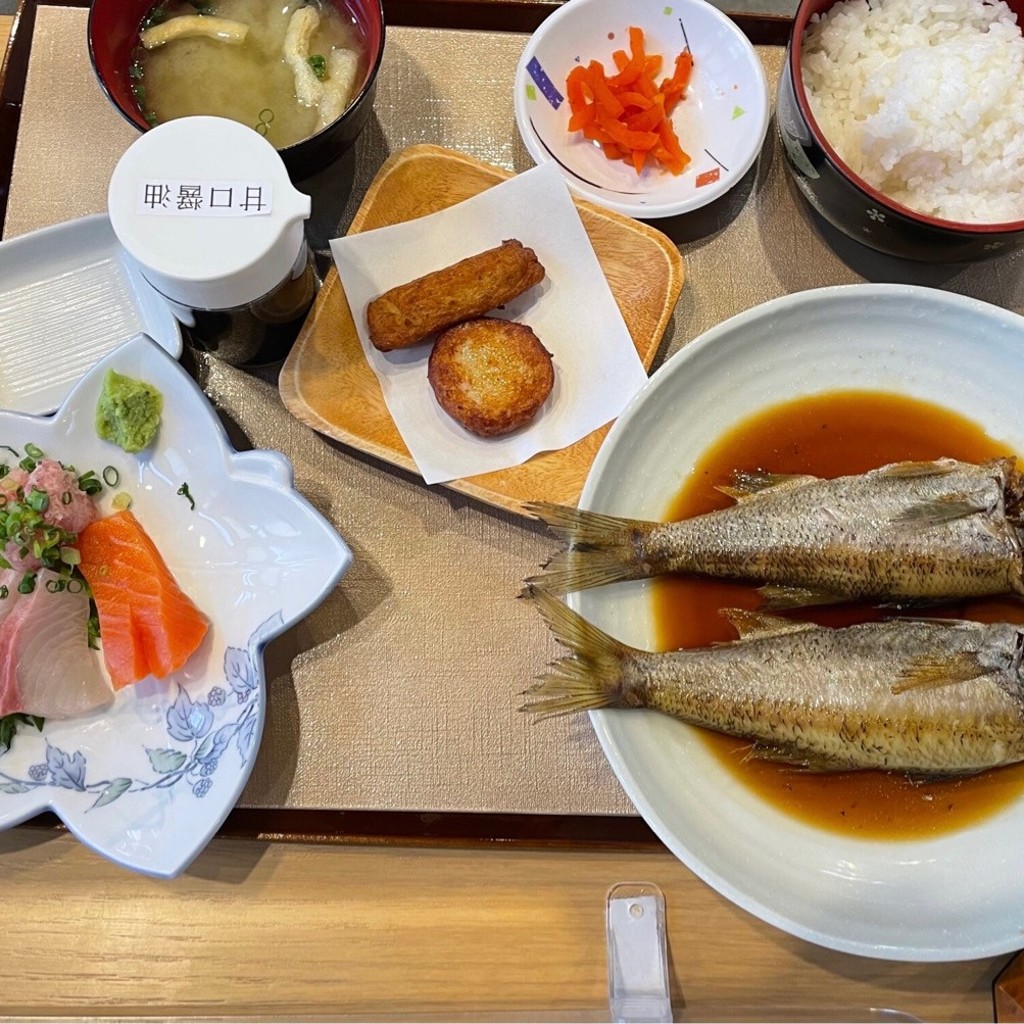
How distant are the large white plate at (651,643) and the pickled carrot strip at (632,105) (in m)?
0.45

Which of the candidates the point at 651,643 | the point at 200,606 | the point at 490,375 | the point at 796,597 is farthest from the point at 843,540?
the point at 200,606

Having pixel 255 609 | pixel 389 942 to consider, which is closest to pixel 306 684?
pixel 255 609

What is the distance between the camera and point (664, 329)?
162 centimetres

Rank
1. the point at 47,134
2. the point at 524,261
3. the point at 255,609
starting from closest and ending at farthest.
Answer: the point at 255,609 < the point at 524,261 < the point at 47,134

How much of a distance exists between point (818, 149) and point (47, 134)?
1.54 meters

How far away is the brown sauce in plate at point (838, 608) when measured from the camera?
142 centimetres

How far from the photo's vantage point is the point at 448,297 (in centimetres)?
158

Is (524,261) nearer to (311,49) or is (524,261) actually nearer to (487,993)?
(311,49)

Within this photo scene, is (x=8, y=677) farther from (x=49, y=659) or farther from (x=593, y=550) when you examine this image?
(x=593, y=550)

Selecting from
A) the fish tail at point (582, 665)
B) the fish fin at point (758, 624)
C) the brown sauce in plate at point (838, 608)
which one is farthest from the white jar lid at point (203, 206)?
the fish fin at point (758, 624)

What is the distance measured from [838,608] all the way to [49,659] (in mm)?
1351

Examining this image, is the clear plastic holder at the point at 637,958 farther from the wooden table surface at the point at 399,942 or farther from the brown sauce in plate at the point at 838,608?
the brown sauce in plate at the point at 838,608

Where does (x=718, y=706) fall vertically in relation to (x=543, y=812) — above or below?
above

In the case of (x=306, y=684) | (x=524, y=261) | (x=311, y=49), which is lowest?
(x=306, y=684)
